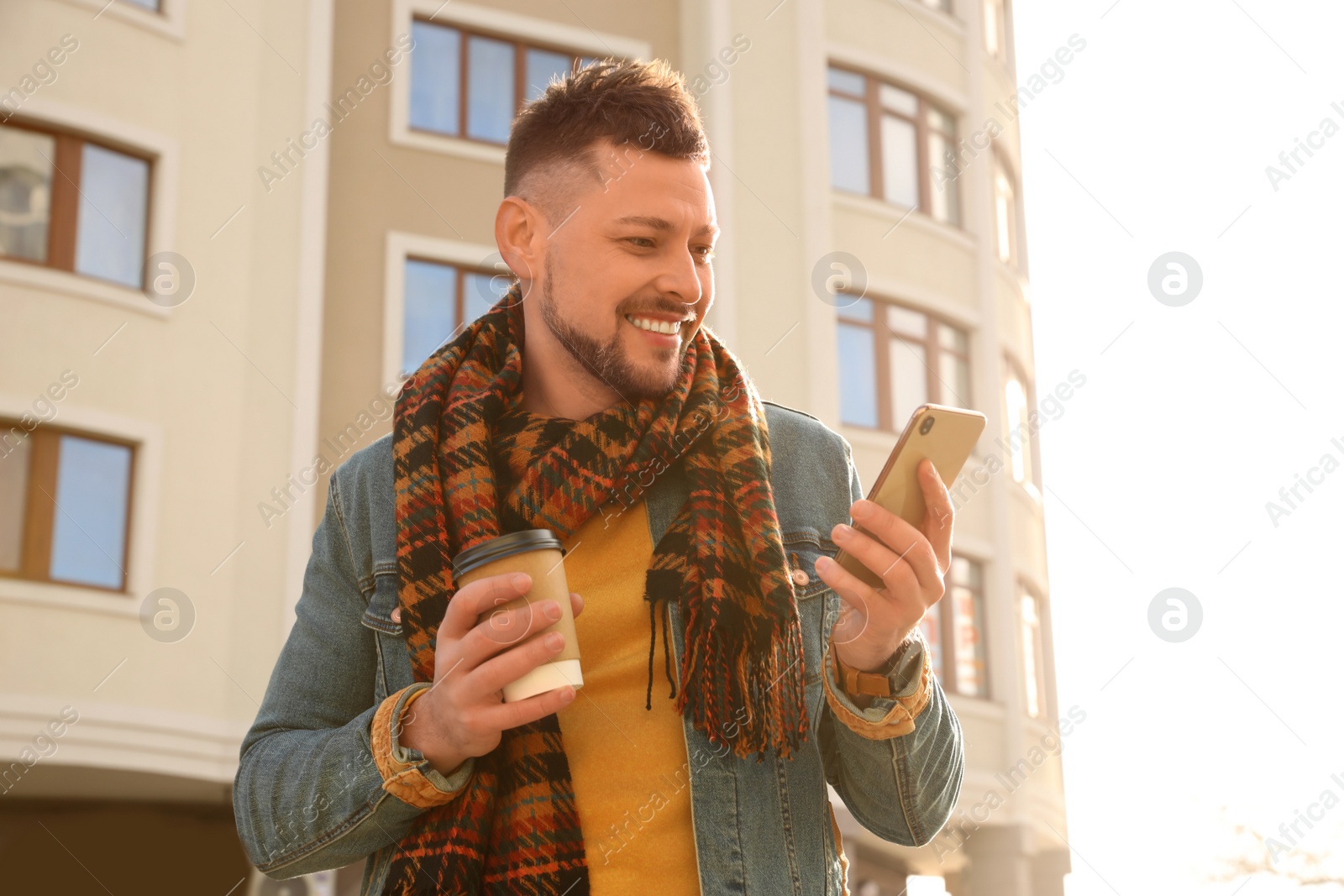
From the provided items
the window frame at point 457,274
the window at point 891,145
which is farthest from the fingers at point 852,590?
the window at point 891,145

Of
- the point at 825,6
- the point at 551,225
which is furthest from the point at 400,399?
the point at 825,6

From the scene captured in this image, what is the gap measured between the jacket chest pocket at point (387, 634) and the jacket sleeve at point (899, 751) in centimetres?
71

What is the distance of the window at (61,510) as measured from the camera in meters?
11.7

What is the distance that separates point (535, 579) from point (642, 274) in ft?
2.36

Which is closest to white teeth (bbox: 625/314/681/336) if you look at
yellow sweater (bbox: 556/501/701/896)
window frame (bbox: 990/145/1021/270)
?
yellow sweater (bbox: 556/501/701/896)

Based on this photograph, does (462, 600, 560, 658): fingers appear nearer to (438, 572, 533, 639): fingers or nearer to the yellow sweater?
(438, 572, 533, 639): fingers

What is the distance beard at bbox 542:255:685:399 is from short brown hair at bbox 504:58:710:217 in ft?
0.98

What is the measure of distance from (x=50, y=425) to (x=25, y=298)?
119 centimetres

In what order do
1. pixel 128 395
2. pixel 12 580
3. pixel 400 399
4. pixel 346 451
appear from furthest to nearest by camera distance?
pixel 346 451 → pixel 128 395 → pixel 12 580 → pixel 400 399

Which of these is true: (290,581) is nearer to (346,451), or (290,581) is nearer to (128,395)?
(346,451)

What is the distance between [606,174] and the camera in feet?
7.93

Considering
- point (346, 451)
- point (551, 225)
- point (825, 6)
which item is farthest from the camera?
point (825, 6)

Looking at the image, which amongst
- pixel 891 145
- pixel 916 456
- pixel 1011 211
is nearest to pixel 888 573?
pixel 916 456

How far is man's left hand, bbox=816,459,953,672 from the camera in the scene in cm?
179
